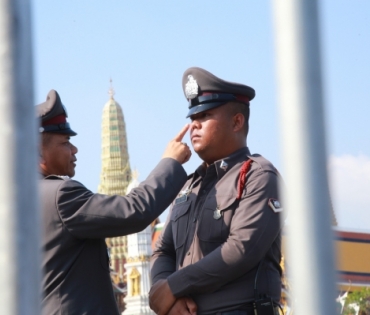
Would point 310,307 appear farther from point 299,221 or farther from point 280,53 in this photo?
point 280,53

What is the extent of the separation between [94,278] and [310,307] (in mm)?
2227

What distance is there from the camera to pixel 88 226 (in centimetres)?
405

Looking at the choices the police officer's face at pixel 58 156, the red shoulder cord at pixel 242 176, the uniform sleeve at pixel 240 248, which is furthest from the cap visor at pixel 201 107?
the police officer's face at pixel 58 156

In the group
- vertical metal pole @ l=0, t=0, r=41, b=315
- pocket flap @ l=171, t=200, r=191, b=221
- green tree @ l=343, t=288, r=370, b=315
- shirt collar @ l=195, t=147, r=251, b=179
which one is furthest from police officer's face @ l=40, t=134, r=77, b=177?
green tree @ l=343, t=288, r=370, b=315

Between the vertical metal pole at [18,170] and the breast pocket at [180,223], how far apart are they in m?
2.29

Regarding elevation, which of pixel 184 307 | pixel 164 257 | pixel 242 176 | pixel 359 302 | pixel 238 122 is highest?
pixel 238 122

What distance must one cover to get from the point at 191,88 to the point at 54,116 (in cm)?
61

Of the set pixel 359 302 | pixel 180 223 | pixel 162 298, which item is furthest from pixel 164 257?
pixel 359 302

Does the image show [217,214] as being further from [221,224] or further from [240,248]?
[240,248]

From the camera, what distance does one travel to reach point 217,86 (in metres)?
4.54

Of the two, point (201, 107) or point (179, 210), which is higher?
point (201, 107)

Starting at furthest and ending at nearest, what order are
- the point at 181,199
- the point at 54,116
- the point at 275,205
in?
the point at 181,199
the point at 54,116
the point at 275,205

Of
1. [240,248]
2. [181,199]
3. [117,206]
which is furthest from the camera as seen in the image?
[181,199]

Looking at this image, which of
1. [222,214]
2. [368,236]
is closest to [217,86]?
[222,214]
